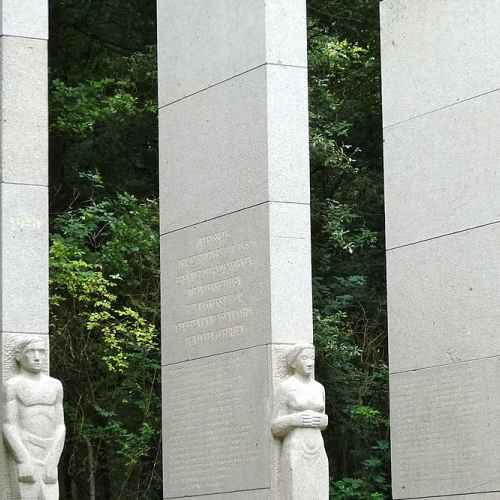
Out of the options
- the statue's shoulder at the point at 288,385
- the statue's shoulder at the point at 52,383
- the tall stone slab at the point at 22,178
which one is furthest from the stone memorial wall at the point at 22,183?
the statue's shoulder at the point at 288,385

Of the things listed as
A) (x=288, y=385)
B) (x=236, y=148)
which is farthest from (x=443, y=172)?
(x=288, y=385)

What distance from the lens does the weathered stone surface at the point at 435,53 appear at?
19047 mm

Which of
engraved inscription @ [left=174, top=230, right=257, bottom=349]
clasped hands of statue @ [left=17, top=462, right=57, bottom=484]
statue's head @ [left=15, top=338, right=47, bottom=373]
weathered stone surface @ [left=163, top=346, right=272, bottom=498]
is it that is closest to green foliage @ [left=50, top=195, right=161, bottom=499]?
engraved inscription @ [left=174, top=230, right=257, bottom=349]

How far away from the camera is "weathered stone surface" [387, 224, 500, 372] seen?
18.5 meters

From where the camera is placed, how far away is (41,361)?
17.3m

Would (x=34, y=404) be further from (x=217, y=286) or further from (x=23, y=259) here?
(x=217, y=286)

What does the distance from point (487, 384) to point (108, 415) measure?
12390 millimetres

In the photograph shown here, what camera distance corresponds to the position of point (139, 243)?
29188mm

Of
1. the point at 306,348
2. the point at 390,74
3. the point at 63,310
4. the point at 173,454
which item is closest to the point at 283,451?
the point at 306,348

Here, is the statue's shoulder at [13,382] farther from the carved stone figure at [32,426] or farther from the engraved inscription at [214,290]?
the engraved inscription at [214,290]

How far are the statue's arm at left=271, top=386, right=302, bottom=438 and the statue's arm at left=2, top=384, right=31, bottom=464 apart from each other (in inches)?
108

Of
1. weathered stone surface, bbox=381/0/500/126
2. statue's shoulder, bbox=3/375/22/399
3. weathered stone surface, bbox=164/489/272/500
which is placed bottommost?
weathered stone surface, bbox=164/489/272/500

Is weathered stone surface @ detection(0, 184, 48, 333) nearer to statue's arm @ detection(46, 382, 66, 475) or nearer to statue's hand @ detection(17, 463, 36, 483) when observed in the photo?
statue's arm @ detection(46, 382, 66, 475)

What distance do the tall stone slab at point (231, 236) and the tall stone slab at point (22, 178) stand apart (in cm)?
231
